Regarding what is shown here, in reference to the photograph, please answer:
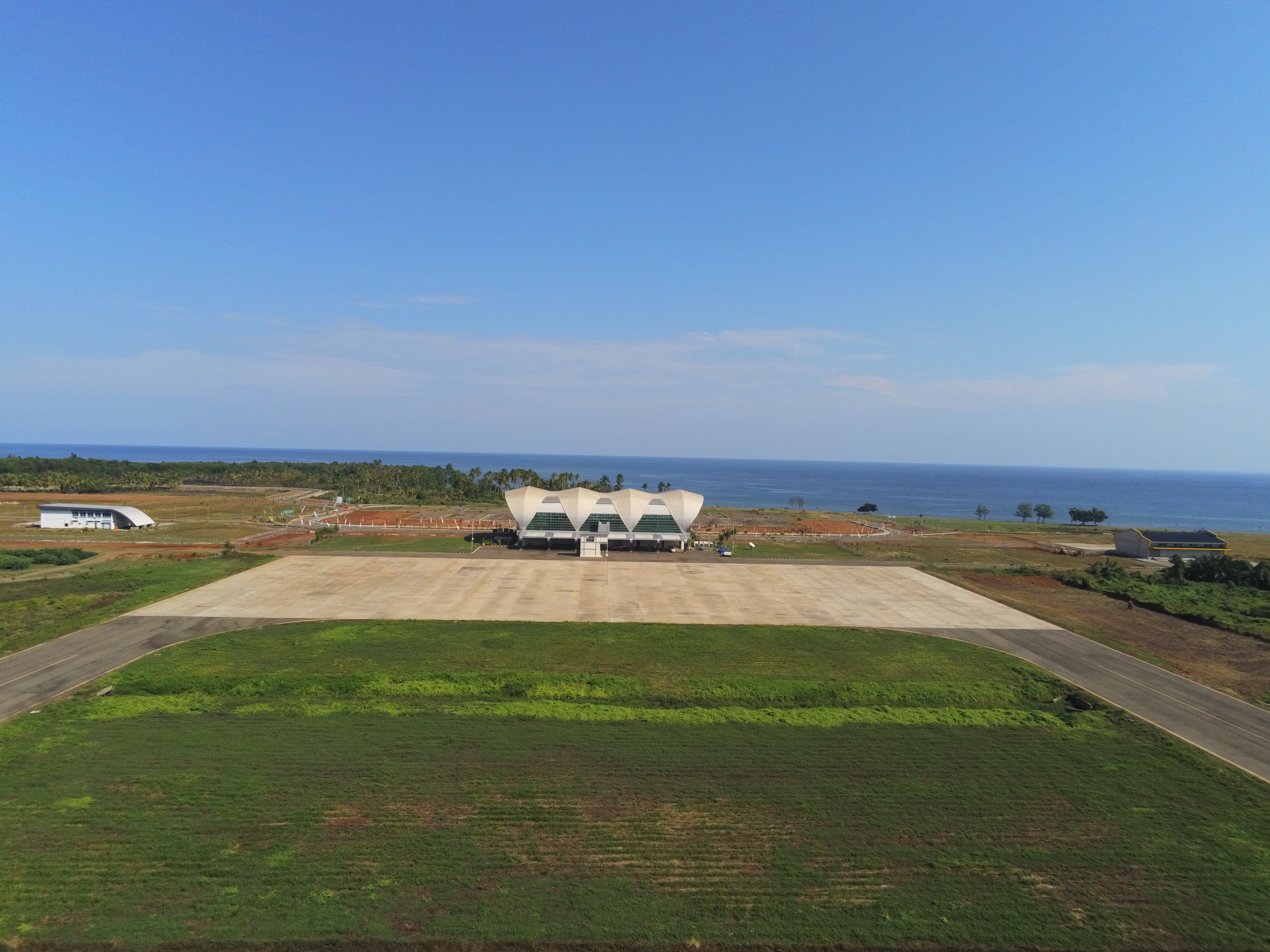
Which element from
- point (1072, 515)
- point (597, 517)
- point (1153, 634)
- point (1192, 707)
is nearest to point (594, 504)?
point (597, 517)

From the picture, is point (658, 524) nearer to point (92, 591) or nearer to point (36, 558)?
point (92, 591)

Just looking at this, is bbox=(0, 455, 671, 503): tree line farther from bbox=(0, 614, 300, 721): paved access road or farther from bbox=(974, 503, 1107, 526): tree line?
bbox=(974, 503, 1107, 526): tree line

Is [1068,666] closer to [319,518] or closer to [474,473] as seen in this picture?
[319,518]

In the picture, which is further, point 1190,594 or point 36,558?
point 36,558

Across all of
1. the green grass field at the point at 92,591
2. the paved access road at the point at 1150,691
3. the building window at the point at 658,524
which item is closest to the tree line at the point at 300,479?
the building window at the point at 658,524

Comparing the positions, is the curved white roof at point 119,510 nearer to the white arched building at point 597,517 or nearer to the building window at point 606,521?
the white arched building at point 597,517

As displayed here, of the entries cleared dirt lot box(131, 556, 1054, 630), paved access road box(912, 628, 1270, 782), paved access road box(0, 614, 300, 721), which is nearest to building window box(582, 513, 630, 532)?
cleared dirt lot box(131, 556, 1054, 630)

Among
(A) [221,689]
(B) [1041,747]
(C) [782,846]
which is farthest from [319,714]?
(B) [1041,747]
